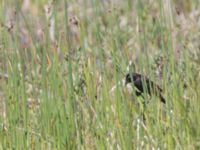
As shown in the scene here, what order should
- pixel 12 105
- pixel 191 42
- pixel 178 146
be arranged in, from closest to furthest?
pixel 178 146 → pixel 12 105 → pixel 191 42

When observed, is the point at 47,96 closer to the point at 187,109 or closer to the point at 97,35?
the point at 97,35

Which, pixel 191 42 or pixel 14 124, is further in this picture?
pixel 191 42

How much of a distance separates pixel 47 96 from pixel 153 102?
40 cm

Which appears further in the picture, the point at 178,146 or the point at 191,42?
the point at 191,42

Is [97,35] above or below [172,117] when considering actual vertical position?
above

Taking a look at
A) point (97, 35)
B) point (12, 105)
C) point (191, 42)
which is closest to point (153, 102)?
point (97, 35)

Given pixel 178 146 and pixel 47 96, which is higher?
pixel 47 96

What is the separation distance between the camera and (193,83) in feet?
11.4

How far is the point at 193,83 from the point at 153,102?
0.27 metres

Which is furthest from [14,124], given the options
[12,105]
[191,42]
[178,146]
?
[191,42]

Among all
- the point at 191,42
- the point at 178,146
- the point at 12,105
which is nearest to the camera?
the point at 178,146

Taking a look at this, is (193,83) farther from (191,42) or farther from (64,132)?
(191,42)

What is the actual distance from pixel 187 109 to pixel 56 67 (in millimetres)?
542

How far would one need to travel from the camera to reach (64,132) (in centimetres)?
326
